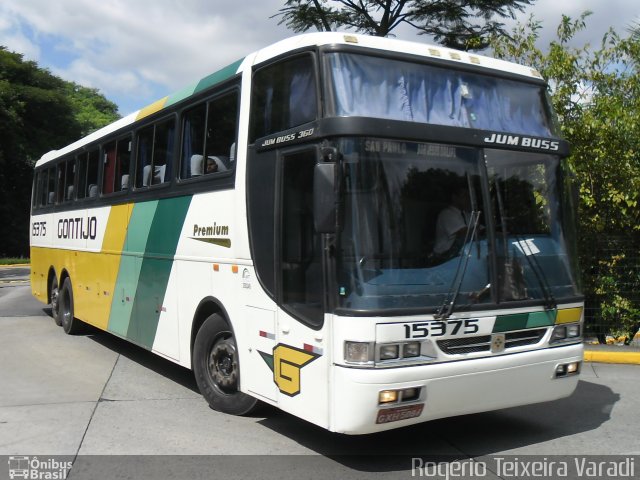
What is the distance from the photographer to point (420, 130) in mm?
5047

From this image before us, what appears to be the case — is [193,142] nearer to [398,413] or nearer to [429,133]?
[429,133]

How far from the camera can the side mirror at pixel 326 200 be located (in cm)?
463

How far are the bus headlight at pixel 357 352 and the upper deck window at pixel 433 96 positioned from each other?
65.9 inches

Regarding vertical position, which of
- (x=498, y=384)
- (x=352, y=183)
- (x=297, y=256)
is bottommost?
(x=498, y=384)

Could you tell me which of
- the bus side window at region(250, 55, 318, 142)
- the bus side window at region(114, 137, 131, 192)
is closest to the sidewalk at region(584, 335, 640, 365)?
the bus side window at region(250, 55, 318, 142)

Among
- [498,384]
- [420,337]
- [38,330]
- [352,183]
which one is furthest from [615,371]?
[38,330]

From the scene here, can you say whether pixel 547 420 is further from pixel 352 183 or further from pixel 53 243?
pixel 53 243

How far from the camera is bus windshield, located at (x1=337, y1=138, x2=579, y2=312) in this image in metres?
4.77

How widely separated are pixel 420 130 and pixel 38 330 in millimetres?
9490

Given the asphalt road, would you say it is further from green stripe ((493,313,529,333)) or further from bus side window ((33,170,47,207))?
bus side window ((33,170,47,207))

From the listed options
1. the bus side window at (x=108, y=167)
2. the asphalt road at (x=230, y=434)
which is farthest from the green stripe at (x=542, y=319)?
the bus side window at (x=108, y=167)

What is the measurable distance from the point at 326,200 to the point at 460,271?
123cm

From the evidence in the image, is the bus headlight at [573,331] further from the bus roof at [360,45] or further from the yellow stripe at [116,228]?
the yellow stripe at [116,228]

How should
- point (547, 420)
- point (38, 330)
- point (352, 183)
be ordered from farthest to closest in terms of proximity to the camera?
point (38, 330)
point (547, 420)
point (352, 183)
